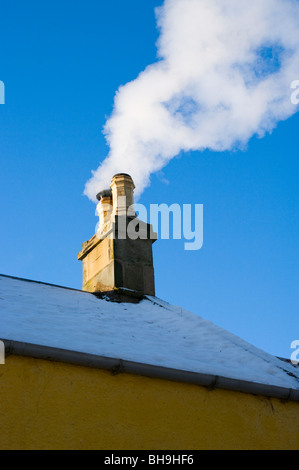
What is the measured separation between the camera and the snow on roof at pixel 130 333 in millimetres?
5277

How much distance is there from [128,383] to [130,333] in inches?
53.2

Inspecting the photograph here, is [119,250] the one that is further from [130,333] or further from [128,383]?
[128,383]

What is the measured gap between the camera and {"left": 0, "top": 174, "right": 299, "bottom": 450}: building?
177 inches

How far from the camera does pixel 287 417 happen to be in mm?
5805

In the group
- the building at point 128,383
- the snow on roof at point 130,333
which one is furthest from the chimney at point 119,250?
the building at point 128,383

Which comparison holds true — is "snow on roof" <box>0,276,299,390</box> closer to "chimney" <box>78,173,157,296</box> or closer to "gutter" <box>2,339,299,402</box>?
"gutter" <box>2,339,299,402</box>

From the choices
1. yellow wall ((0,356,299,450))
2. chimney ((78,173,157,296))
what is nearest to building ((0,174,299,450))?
yellow wall ((0,356,299,450))

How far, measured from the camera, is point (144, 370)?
5066 millimetres

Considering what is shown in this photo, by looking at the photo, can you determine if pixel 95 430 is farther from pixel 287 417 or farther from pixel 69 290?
pixel 69 290

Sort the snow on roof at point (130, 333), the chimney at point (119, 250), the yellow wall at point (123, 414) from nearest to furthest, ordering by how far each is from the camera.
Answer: the yellow wall at point (123, 414), the snow on roof at point (130, 333), the chimney at point (119, 250)

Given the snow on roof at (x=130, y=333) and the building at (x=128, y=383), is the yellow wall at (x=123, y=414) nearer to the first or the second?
the building at (x=128, y=383)

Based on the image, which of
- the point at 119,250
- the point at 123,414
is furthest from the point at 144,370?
the point at 119,250

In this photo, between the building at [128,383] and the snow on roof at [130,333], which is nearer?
the building at [128,383]
